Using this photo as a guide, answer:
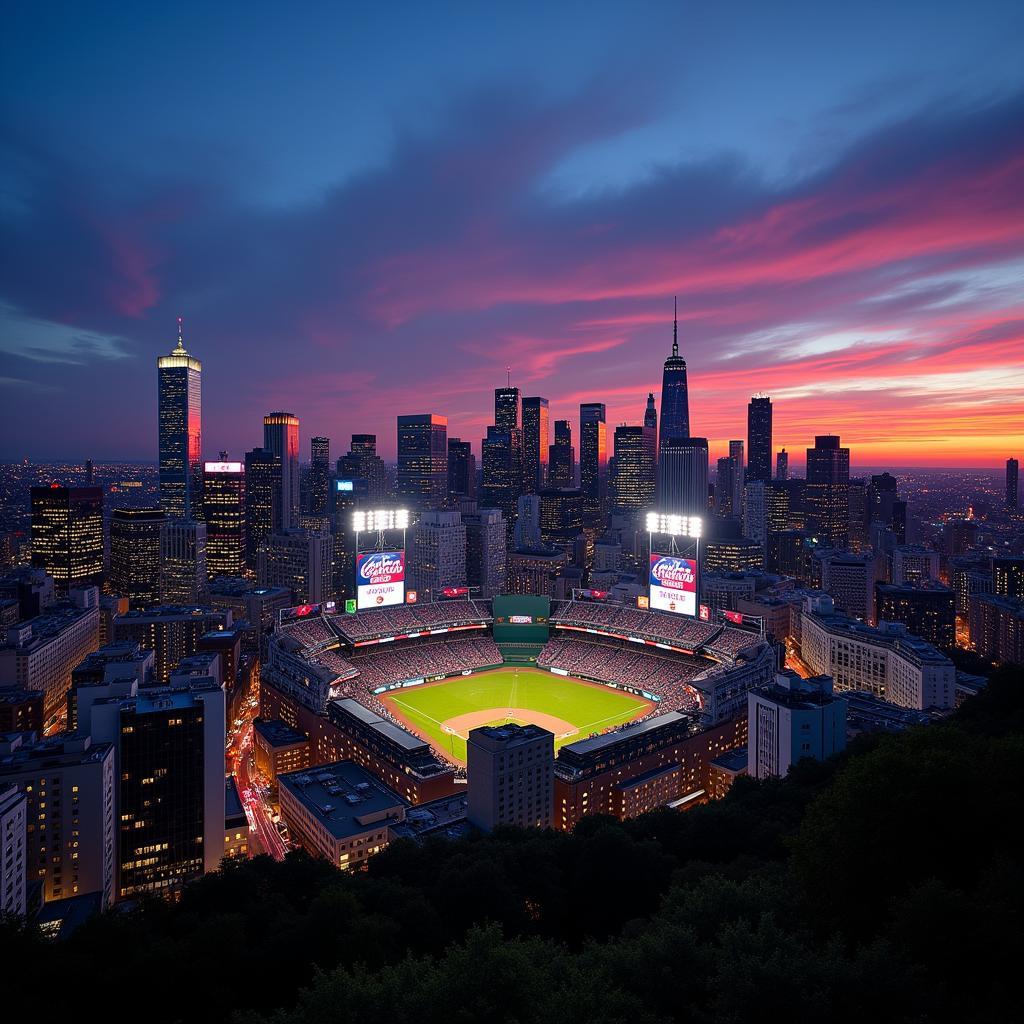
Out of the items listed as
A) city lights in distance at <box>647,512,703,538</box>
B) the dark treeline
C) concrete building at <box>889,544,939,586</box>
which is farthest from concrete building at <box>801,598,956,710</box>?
the dark treeline

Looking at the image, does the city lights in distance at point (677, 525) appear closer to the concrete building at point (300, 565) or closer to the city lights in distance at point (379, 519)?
the city lights in distance at point (379, 519)

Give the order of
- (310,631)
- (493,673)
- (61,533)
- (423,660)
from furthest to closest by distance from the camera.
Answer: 1. (61,533)
2. (493,673)
3. (423,660)
4. (310,631)

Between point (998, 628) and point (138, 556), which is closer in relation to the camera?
point (998, 628)

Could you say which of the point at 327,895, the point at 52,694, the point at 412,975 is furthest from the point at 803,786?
the point at 52,694

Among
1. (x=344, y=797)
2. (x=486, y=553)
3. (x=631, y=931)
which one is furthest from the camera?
(x=486, y=553)

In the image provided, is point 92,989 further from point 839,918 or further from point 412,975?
point 839,918

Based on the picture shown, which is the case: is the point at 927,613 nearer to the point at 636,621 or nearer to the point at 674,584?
the point at 636,621

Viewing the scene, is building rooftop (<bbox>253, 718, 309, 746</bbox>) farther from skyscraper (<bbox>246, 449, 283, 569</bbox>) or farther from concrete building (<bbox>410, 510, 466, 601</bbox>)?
skyscraper (<bbox>246, 449, 283, 569</bbox>)

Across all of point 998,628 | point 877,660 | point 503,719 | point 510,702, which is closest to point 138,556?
point 510,702
